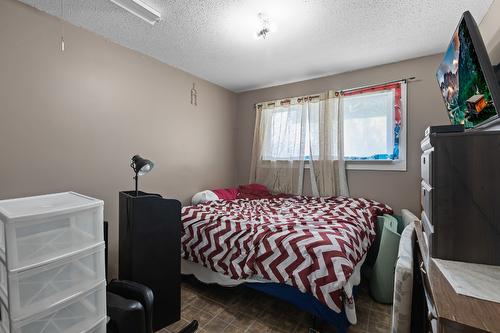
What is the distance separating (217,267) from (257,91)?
278 centimetres

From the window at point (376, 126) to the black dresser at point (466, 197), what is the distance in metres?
1.86

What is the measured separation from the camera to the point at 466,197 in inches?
34.4

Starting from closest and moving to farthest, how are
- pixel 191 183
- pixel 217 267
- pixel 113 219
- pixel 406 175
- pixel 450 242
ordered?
pixel 450 242
pixel 217 267
pixel 113 219
pixel 406 175
pixel 191 183

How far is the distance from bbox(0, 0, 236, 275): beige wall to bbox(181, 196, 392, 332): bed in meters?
0.80

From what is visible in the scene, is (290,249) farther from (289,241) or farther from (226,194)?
(226,194)

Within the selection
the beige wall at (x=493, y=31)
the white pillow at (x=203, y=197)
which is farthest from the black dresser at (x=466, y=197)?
the white pillow at (x=203, y=197)

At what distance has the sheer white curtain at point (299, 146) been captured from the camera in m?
2.89

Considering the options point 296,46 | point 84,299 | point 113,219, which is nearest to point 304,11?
point 296,46

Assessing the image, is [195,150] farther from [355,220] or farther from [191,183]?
[355,220]

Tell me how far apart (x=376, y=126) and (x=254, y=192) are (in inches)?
70.7

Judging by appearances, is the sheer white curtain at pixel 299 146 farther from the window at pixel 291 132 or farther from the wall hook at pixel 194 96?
the wall hook at pixel 194 96

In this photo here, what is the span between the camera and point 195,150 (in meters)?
3.11

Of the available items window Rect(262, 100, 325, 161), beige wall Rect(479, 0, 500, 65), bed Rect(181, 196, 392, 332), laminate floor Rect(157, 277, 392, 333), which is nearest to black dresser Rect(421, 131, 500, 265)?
bed Rect(181, 196, 392, 332)

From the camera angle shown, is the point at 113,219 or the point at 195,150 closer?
the point at 113,219
